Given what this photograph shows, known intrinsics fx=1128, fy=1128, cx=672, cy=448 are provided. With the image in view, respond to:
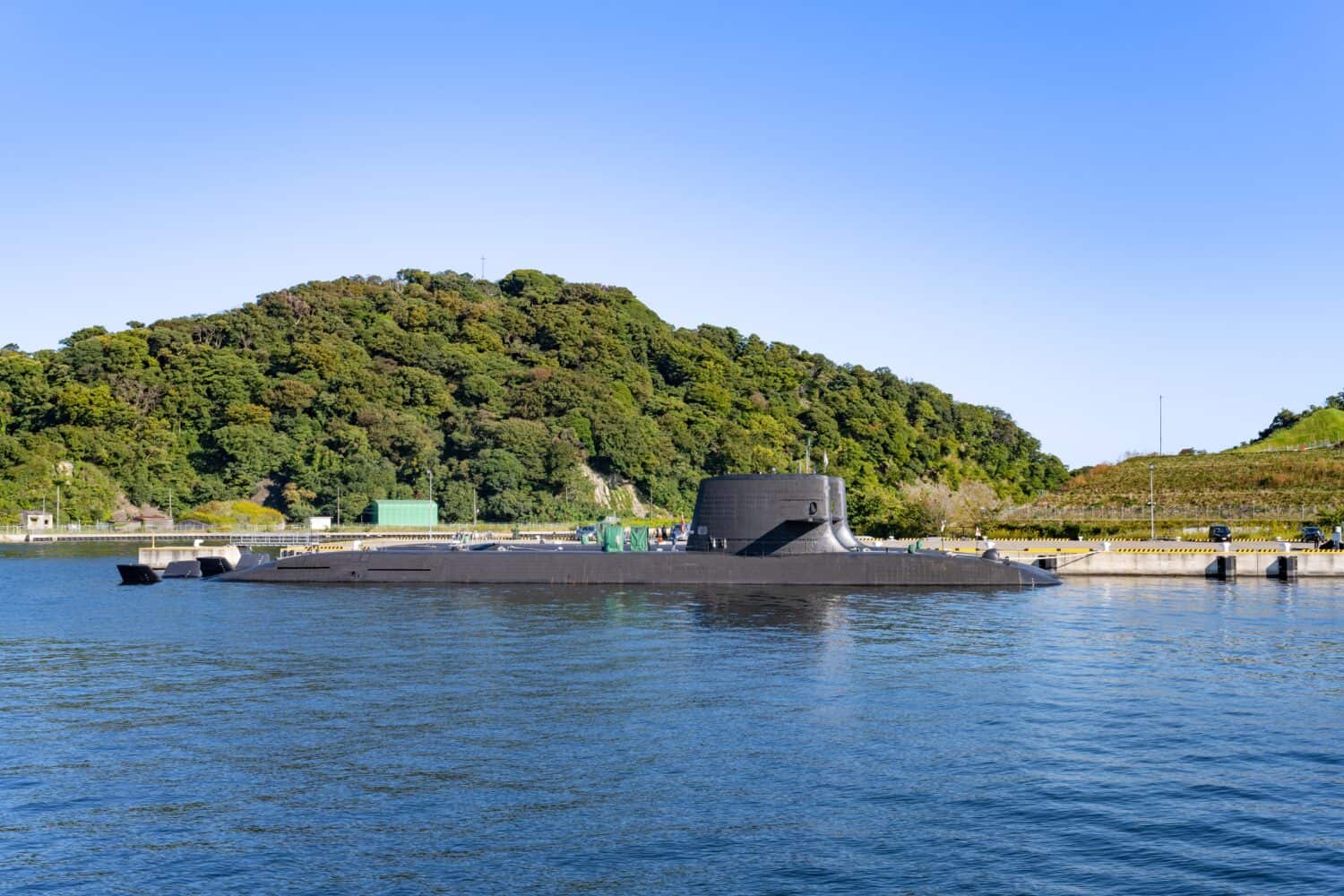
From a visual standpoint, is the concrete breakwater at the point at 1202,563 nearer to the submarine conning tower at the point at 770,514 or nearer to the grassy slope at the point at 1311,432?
the submarine conning tower at the point at 770,514

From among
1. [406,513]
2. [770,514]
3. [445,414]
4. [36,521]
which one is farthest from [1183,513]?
[36,521]

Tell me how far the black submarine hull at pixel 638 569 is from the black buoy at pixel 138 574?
431 centimetres

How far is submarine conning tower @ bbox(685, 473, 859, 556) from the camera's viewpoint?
168ft

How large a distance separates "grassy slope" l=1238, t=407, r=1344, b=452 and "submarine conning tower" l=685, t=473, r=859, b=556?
78134 millimetres

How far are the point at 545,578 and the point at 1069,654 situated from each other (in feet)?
91.8

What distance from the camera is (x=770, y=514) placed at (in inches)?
2041

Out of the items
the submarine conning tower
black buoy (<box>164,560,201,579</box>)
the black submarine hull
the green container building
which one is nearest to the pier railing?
the black submarine hull

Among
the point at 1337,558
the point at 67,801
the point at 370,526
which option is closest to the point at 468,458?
the point at 370,526

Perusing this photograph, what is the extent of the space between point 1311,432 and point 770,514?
91097 millimetres

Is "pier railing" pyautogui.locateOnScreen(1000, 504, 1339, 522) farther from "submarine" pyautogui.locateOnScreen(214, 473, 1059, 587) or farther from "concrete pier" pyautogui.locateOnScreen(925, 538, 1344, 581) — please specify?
"submarine" pyautogui.locateOnScreen(214, 473, 1059, 587)

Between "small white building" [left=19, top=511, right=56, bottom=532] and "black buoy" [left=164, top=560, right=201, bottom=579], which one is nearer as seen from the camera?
"black buoy" [left=164, top=560, right=201, bottom=579]

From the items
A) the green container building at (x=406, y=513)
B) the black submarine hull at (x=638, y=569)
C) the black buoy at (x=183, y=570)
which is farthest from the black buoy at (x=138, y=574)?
the green container building at (x=406, y=513)

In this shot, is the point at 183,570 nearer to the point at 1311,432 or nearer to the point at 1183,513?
the point at 1183,513

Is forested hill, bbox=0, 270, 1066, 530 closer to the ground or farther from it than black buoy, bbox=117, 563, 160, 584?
farther from it
